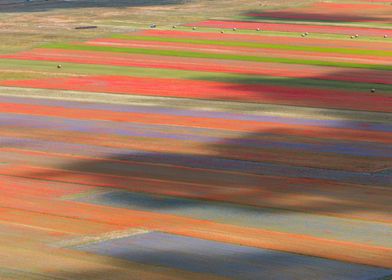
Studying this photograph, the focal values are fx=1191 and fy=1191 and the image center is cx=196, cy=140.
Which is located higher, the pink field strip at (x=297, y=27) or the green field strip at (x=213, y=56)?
the pink field strip at (x=297, y=27)

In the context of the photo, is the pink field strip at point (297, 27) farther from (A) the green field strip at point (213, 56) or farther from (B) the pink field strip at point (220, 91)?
(B) the pink field strip at point (220, 91)

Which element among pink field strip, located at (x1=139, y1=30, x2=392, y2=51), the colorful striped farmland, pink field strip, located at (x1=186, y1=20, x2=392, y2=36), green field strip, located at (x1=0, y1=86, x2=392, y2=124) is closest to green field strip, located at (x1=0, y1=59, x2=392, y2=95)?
the colorful striped farmland

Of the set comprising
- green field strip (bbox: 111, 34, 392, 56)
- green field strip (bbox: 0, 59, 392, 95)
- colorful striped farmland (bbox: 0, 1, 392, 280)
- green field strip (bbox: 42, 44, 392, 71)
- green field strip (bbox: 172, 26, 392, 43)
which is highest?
green field strip (bbox: 172, 26, 392, 43)

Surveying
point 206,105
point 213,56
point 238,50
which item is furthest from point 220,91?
point 238,50

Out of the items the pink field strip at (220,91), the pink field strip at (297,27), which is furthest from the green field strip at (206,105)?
the pink field strip at (297,27)

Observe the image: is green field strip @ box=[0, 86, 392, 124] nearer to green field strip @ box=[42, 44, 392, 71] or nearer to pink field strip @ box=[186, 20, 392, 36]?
green field strip @ box=[42, 44, 392, 71]

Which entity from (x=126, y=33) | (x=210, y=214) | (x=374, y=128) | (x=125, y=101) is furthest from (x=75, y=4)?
(x=210, y=214)
